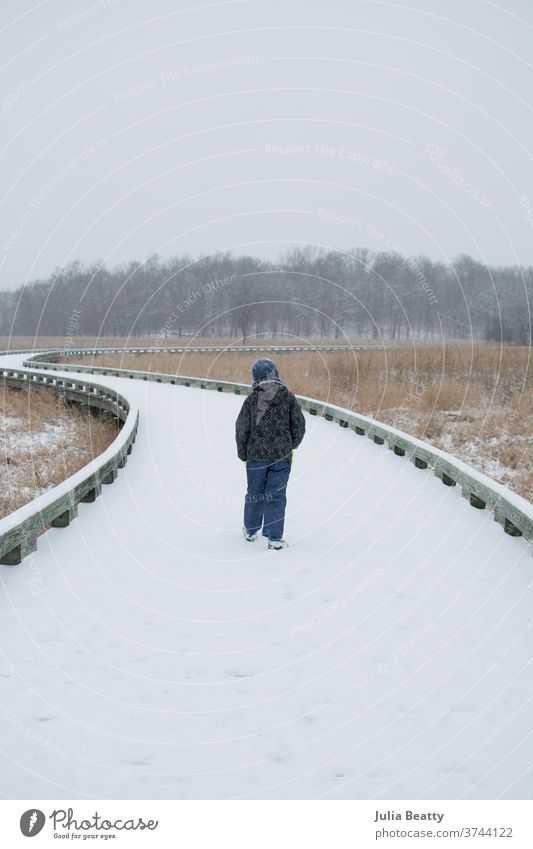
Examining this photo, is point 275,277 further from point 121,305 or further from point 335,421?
point 335,421

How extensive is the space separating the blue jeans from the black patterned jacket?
0.08m

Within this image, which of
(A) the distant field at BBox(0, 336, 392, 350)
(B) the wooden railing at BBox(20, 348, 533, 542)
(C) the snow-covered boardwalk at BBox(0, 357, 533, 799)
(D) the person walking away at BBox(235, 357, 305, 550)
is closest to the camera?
(C) the snow-covered boardwalk at BBox(0, 357, 533, 799)

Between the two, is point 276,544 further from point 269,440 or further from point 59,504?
point 59,504

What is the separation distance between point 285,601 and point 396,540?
6.70ft

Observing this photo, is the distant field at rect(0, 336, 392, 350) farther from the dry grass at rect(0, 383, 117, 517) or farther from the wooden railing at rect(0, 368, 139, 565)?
the wooden railing at rect(0, 368, 139, 565)

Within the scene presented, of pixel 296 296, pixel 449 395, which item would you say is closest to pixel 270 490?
pixel 449 395

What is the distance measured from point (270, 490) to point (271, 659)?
7.74 ft

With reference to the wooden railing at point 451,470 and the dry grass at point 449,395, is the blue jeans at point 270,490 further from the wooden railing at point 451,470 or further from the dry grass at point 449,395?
the dry grass at point 449,395

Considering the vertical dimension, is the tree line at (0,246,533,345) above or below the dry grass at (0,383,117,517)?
above

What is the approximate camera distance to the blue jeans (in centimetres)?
632

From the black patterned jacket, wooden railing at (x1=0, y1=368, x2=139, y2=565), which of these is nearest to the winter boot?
the black patterned jacket

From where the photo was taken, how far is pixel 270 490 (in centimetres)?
633
